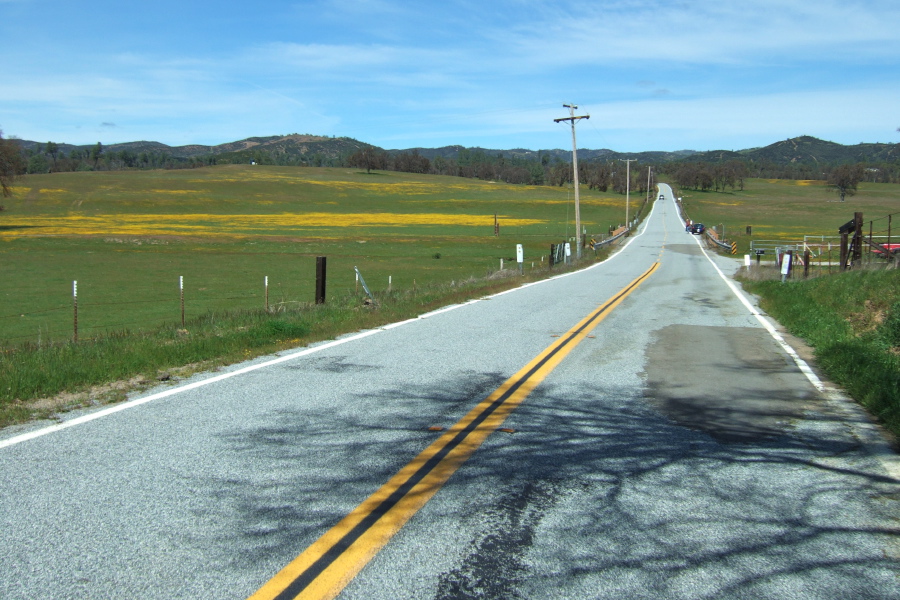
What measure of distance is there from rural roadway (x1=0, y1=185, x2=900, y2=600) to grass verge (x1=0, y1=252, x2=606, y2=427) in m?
0.53

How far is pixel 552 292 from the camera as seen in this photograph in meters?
20.6

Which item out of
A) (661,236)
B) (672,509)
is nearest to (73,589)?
(672,509)

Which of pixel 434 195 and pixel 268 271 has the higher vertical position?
pixel 434 195

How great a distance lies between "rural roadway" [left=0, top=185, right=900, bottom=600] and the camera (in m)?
3.63

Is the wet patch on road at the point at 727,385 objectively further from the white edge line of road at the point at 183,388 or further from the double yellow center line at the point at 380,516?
the white edge line of road at the point at 183,388

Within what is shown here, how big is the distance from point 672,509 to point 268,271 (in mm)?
34112

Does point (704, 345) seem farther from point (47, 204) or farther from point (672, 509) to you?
point (47, 204)

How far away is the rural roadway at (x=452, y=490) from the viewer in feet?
11.9

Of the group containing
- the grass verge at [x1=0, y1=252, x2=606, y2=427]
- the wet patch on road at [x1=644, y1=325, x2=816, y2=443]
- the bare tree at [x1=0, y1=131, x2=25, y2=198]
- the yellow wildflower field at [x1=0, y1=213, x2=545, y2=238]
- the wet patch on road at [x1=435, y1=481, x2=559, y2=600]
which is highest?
the bare tree at [x1=0, y1=131, x2=25, y2=198]

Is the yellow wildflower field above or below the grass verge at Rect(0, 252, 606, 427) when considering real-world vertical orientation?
above

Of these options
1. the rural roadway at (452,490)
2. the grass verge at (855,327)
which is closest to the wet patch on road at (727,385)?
the rural roadway at (452,490)

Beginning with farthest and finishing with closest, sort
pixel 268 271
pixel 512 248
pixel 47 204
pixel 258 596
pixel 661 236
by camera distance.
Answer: pixel 47 204 → pixel 661 236 → pixel 512 248 → pixel 268 271 → pixel 258 596

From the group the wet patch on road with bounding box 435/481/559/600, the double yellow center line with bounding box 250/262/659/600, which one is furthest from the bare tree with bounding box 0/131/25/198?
the wet patch on road with bounding box 435/481/559/600

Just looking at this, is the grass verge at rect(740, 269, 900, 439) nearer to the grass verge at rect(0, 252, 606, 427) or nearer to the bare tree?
the grass verge at rect(0, 252, 606, 427)
